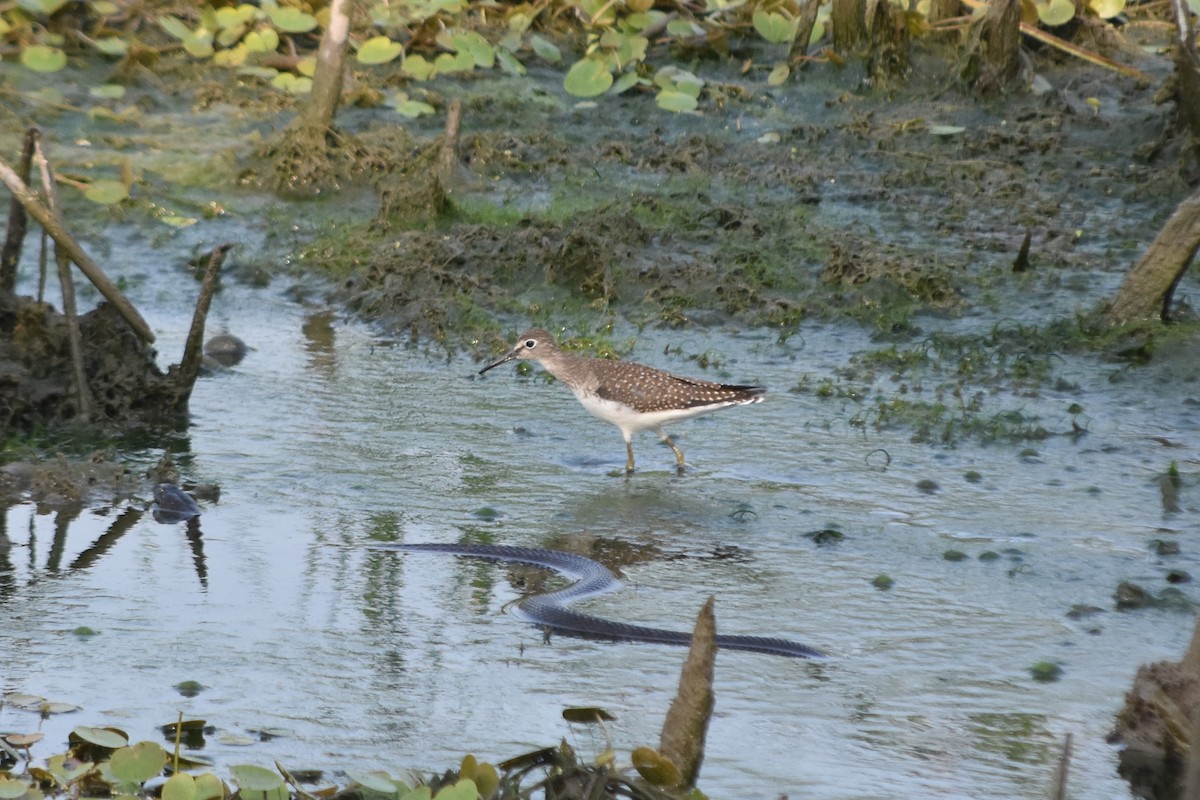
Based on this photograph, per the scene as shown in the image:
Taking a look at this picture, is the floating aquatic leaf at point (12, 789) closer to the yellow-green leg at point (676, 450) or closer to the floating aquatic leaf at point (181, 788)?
the floating aquatic leaf at point (181, 788)

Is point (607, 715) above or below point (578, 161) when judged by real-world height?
below

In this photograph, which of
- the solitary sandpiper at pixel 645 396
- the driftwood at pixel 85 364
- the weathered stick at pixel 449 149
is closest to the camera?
the solitary sandpiper at pixel 645 396

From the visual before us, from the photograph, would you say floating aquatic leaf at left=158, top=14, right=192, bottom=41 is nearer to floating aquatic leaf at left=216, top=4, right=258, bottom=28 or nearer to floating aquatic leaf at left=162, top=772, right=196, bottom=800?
floating aquatic leaf at left=216, top=4, right=258, bottom=28

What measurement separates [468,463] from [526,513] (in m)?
0.78

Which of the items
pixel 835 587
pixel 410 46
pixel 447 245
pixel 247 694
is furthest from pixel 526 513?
pixel 410 46

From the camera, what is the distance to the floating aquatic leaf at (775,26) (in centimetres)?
1382

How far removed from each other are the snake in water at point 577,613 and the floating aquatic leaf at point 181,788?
1.93 meters

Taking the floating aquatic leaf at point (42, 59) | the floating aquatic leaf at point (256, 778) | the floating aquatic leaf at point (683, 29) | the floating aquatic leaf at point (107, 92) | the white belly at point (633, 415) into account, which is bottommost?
the floating aquatic leaf at point (256, 778)

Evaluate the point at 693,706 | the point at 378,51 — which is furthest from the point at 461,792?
the point at 378,51

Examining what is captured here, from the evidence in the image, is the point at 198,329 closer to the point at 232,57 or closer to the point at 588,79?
the point at 588,79

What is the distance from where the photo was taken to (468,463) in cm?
798

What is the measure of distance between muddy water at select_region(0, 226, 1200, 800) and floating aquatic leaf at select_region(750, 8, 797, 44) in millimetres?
4978

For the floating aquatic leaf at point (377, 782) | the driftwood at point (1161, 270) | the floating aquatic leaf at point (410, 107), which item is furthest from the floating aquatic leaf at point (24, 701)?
the floating aquatic leaf at point (410, 107)

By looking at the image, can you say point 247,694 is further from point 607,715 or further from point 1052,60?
point 1052,60
